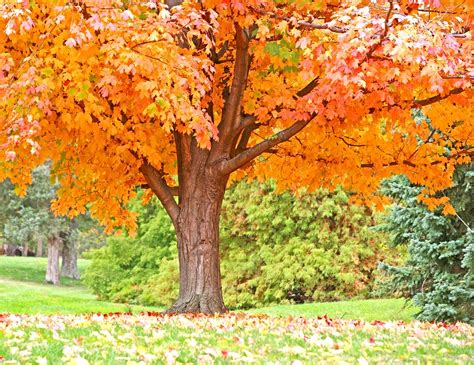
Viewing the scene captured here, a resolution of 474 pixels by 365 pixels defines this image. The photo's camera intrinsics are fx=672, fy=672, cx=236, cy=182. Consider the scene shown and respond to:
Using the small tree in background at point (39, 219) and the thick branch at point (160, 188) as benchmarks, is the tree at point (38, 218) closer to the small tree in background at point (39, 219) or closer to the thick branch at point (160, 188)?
the small tree in background at point (39, 219)

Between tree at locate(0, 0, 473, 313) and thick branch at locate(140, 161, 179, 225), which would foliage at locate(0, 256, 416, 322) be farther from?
tree at locate(0, 0, 473, 313)

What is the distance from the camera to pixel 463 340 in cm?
662

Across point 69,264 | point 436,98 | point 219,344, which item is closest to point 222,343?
point 219,344

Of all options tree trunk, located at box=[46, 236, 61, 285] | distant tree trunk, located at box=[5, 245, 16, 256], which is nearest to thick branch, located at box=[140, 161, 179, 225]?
tree trunk, located at box=[46, 236, 61, 285]

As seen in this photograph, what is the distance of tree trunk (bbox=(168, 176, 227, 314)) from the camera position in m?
9.90

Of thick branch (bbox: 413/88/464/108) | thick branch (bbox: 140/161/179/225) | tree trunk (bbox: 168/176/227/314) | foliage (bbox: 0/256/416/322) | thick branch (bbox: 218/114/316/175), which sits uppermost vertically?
thick branch (bbox: 413/88/464/108)

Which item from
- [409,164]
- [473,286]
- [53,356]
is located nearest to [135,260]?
[473,286]

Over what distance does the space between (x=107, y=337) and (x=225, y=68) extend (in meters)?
6.12

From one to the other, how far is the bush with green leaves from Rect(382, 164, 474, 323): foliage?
8.05 metres

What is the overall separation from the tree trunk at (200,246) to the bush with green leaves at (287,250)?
40.9 feet

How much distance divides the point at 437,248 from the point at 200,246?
549cm

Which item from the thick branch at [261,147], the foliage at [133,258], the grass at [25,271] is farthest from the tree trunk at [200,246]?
the grass at [25,271]

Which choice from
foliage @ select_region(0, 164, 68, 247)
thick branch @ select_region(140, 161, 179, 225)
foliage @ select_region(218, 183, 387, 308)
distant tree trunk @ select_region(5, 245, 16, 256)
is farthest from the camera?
distant tree trunk @ select_region(5, 245, 16, 256)

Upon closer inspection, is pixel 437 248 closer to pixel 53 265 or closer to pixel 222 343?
pixel 222 343
